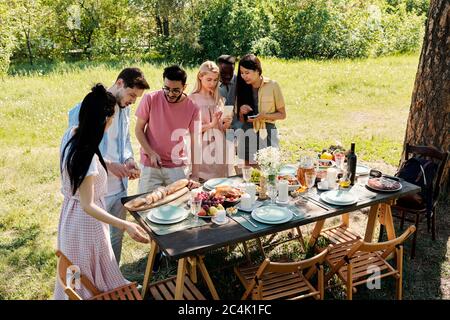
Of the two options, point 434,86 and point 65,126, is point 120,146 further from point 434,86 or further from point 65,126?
point 65,126

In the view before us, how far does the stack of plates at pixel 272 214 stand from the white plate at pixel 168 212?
51 centimetres

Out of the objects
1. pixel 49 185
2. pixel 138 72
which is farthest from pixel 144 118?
pixel 49 185

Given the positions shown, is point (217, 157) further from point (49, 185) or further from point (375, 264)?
point (49, 185)

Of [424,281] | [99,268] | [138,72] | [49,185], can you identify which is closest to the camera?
[99,268]

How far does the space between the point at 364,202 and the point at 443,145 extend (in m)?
2.16

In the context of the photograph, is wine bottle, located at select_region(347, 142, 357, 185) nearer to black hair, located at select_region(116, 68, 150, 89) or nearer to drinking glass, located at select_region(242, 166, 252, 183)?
drinking glass, located at select_region(242, 166, 252, 183)

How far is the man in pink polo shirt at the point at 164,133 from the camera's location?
11.5 ft

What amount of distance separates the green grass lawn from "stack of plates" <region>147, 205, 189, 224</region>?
1.00 m

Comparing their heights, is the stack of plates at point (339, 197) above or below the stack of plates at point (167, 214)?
below

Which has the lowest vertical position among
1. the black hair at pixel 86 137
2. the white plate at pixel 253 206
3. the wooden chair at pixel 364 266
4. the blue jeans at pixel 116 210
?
the wooden chair at pixel 364 266

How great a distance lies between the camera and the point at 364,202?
3105mm

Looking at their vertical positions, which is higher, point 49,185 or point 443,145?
point 443,145

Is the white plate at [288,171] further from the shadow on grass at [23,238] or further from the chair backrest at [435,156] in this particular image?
the shadow on grass at [23,238]

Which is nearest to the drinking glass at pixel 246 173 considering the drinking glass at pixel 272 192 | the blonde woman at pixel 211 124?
the drinking glass at pixel 272 192
